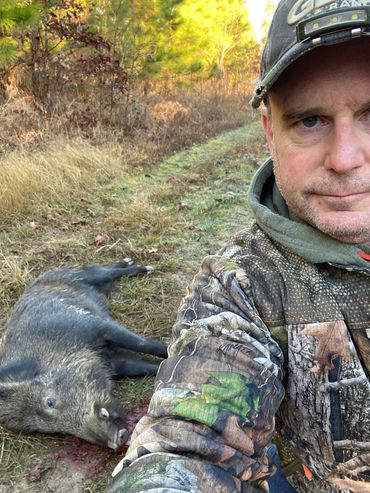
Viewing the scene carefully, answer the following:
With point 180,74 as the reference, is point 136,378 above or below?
below

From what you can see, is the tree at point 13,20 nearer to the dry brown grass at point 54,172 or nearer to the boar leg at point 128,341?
the dry brown grass at point 54,172

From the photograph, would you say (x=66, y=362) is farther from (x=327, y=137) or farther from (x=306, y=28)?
(x=306, y=28)

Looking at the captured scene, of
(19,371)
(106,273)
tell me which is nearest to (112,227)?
(106,273)

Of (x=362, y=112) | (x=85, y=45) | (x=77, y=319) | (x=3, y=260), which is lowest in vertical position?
(x=77, y=319)

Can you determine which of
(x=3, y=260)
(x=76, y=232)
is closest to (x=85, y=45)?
(x=76, y=232)

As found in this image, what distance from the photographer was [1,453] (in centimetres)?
338

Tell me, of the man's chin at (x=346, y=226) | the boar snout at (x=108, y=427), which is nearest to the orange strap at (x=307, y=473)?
the man's chin at (x=346, y=226)

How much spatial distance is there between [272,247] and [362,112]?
483 millimetres

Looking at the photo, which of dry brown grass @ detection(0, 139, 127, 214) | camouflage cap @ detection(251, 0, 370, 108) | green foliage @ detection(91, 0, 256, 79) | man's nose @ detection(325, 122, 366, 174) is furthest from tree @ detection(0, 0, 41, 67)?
man's nose @ detection(325, 122, 366, 174)

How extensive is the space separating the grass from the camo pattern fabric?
200 centimetres

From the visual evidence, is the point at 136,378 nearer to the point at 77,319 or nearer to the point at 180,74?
the point at 77,319

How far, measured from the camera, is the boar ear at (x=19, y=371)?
386cm

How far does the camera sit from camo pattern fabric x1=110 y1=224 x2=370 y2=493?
124 cm

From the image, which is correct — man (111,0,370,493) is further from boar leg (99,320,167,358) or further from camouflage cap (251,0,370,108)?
boar leg (99,320,167,358)
